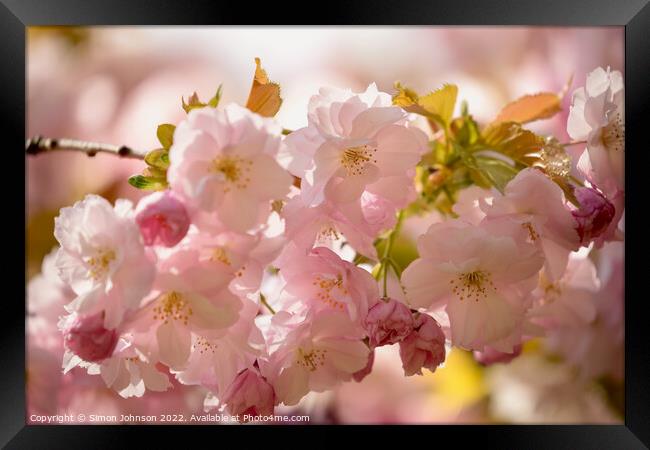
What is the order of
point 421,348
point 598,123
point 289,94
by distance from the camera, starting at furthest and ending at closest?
point 289,94, point 598,123, point 421,348

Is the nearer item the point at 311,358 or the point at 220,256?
the point at 220,256

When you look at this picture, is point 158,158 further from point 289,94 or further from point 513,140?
point 289,94

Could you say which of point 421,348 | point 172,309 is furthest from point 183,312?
point 421,348

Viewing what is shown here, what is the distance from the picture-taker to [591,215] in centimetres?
71

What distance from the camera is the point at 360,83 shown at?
1.23 meters

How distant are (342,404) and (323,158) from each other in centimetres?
84

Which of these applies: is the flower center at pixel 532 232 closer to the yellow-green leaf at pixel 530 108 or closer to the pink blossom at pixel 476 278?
the pink blossom at pixel 476 278

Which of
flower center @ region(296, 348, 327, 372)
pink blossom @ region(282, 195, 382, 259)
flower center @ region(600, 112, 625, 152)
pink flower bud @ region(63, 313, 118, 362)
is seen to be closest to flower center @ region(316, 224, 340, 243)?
pink blossom @ region(282, 195, 382, 259)

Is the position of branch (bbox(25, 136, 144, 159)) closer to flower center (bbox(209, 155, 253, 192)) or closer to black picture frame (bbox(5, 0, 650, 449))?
black picture frame (bbox(5, 0, 650, 449))

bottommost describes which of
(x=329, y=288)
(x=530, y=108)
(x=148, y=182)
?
(x=329, y=288)

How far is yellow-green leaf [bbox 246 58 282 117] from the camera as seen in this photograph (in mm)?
687

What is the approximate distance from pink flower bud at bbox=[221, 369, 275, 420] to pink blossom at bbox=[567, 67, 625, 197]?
0.42 metres

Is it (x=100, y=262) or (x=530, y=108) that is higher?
(x=530, y=108)

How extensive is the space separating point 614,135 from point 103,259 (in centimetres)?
60
